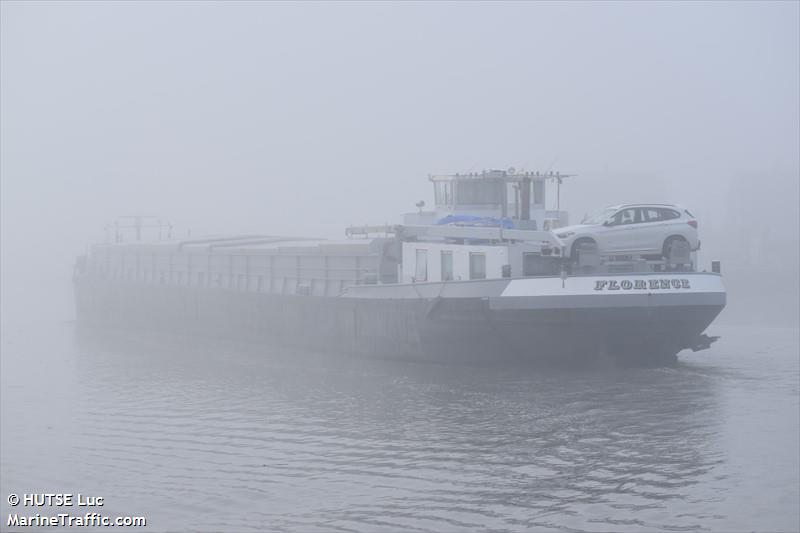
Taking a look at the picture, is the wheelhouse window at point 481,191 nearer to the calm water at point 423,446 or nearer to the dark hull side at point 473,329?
the dark hull side at point 473,329

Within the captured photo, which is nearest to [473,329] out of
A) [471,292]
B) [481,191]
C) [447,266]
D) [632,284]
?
[471,292]

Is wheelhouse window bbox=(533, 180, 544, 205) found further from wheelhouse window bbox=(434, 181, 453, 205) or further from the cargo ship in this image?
wheelhouse window bbox=(434, 181, 453, 205)

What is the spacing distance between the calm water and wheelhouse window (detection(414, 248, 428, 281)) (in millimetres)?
2207

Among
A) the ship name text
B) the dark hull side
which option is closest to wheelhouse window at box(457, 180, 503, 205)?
the dark hull side

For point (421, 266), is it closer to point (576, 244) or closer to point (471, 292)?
point (471, 292)

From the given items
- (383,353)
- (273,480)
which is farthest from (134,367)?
(273,480)

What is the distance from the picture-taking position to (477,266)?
71.7 feet

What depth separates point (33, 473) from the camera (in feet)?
45.3

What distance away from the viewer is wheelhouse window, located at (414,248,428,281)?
23.7m

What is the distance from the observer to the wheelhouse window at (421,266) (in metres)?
23.7

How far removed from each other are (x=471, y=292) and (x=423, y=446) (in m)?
6.15

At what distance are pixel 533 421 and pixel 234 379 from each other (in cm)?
896

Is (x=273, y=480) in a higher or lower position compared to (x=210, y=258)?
lower

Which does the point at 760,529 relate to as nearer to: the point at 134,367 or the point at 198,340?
the point at 134,367
